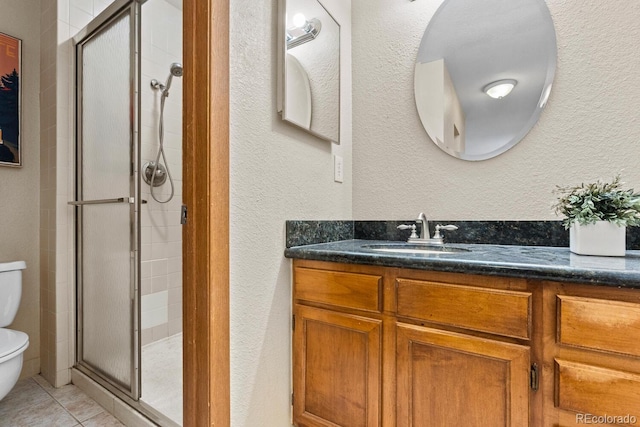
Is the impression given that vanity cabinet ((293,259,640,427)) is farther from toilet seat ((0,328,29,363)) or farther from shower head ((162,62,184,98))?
shower head ((162,62,184,98))

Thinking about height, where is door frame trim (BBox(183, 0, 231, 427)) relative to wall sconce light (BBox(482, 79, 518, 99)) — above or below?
below

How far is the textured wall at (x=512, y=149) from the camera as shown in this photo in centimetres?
114

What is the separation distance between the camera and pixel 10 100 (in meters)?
1.76

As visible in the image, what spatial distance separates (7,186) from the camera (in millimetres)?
1775

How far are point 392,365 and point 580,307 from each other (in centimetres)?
54

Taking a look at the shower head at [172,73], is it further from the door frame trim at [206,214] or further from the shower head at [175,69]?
the door frame trim at [206,214]

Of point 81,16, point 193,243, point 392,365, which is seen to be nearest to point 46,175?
point 81,16

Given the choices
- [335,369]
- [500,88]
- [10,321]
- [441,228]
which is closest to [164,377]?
[10,321]

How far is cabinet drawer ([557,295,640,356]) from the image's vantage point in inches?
26.9

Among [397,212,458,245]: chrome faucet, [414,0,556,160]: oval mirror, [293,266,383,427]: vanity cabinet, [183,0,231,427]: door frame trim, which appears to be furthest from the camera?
[397,212,458,245]: chrome faucet

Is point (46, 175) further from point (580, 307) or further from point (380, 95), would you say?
point (580, 307)

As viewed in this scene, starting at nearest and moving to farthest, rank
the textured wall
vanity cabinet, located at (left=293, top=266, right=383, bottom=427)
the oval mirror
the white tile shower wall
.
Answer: vanity cabinet, located at (left=293, top=266, right=383, bottom=427) → the textured wall → the oval mirror → the white tile shower wall

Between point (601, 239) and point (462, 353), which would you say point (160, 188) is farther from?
point (601, 239)

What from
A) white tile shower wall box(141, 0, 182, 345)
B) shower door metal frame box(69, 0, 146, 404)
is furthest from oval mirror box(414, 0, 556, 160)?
white tile shower wall box(141, 0, 182, 345)
